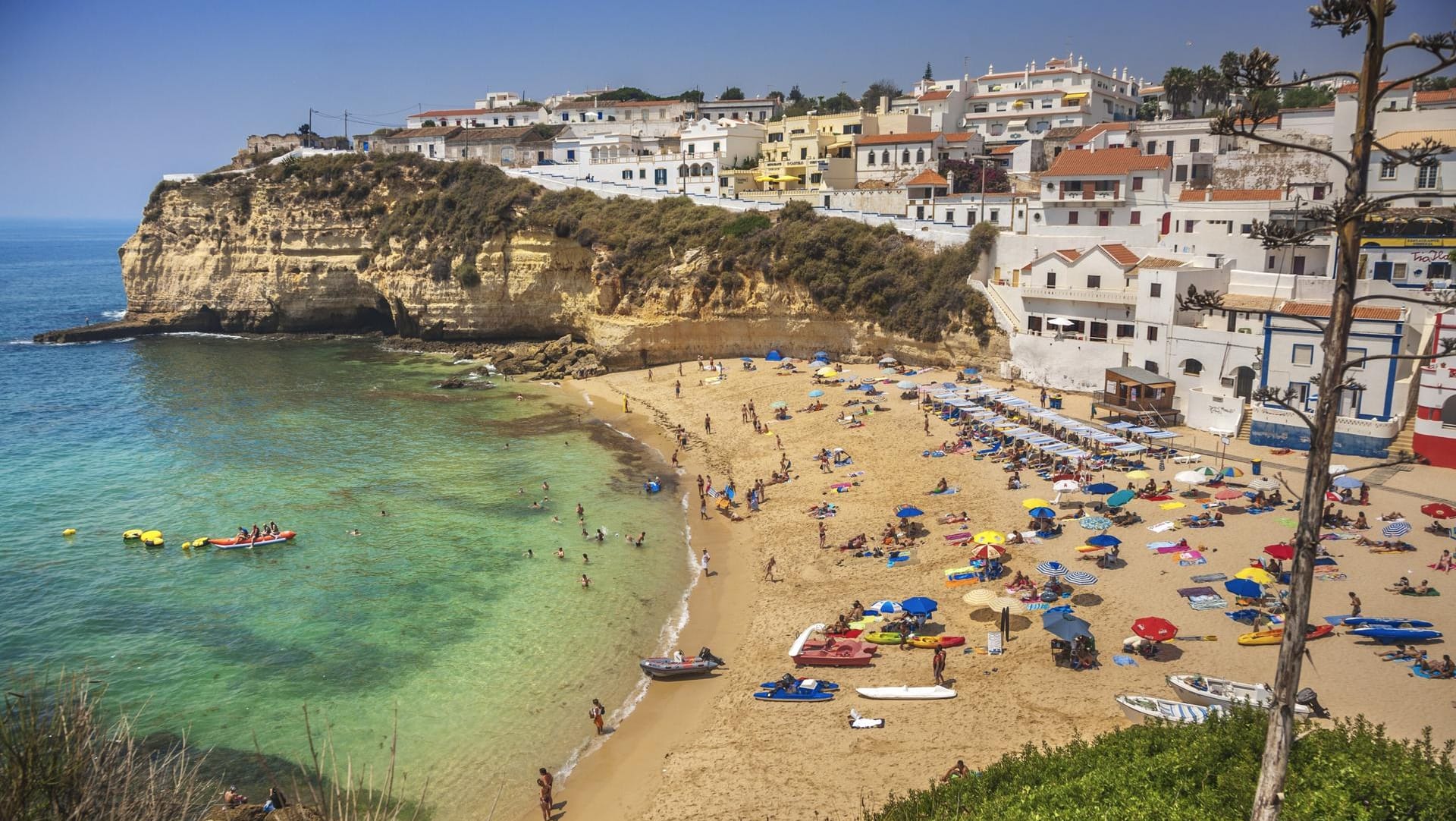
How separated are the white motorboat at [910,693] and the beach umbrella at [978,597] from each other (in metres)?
2.84

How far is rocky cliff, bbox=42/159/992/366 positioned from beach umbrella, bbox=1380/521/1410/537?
67.4 feet

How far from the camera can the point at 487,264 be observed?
191 ft

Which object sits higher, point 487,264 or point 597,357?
point 487,264

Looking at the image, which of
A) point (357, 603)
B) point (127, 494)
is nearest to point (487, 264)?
point (127, 494)

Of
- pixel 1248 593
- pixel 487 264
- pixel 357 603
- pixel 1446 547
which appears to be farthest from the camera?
pixel 487 264

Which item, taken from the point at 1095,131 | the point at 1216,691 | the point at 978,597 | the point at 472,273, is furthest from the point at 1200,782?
the point at 472,273

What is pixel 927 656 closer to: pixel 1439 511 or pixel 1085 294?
pixel 1439 511

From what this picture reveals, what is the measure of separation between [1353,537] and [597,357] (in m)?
39.0

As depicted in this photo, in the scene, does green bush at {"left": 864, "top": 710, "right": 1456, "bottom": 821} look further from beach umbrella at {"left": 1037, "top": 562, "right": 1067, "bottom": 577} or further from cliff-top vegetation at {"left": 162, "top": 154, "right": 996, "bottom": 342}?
cliff-top vegetation at {"left": 162, "top": 154, "right": 996, "bottom": 342}

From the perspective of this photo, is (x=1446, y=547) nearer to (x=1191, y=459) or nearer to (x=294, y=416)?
(x=1191, y=459)

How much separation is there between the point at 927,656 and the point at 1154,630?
4552 mm

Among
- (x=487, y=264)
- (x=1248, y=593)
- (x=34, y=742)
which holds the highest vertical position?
(x=487, y=264)

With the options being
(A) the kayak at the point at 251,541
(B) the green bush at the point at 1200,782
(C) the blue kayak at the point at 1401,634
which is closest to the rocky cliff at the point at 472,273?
(C) the blue kayak at the point at 1401,634

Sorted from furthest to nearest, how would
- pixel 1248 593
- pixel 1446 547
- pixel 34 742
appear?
1. pixel 1446 547
2. pixel 1248 593
3. pixel 34 742
